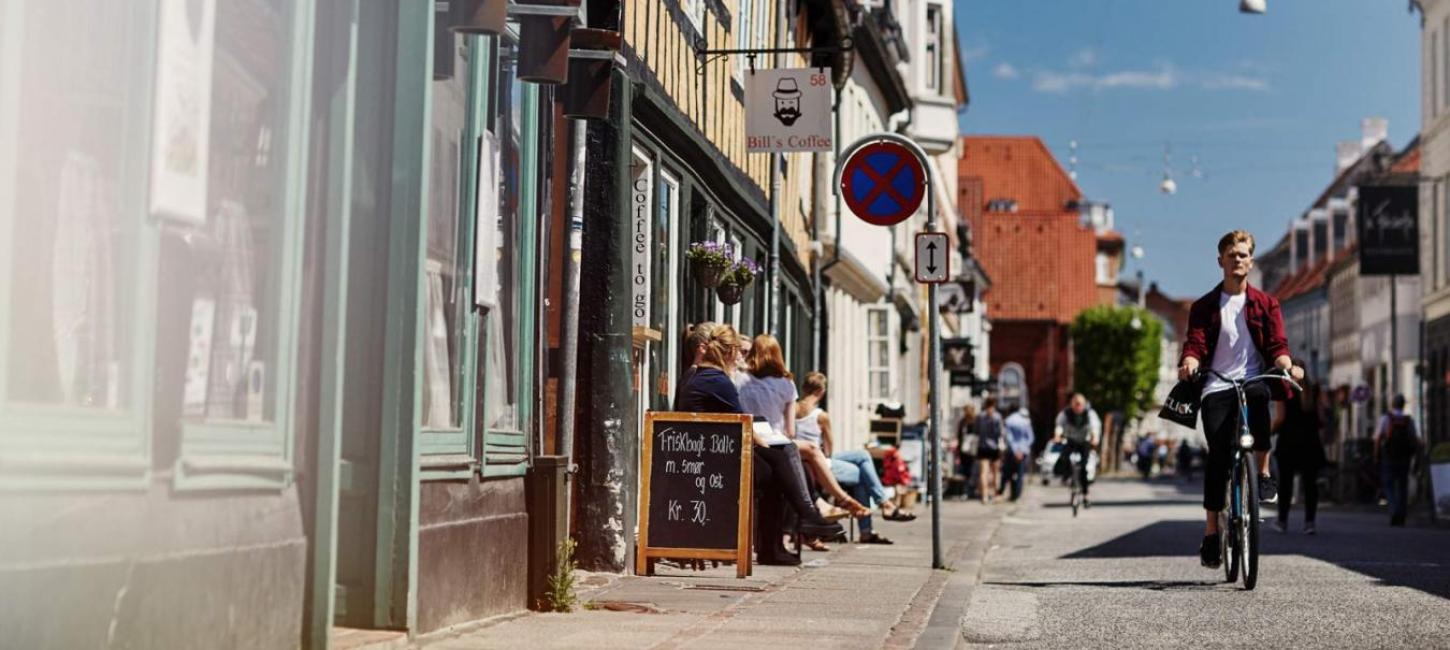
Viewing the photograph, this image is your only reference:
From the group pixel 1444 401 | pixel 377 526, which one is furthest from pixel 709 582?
pixel 1444 401

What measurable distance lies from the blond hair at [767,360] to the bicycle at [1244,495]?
13.2 ft

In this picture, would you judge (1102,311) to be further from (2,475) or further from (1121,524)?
(2,475)

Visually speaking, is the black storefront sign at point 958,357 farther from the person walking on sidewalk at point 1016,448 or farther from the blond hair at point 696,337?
the blond hair at point 696,337

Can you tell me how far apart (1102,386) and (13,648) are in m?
109

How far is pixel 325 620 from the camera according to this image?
7.51 m

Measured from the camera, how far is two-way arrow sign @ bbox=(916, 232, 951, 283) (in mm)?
15523

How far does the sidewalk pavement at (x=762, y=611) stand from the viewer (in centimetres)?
911

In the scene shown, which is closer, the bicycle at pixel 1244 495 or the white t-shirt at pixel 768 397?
the bicycle at pixel 1244 495

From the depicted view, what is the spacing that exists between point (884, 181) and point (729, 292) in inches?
109

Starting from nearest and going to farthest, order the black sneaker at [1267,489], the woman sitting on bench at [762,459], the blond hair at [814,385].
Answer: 1. the black sneaker at [1267,489]
2. the woman sitting on bench at [762,459]
3. the blond hair at [814,385]

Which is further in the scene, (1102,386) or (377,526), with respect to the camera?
(1102,386)

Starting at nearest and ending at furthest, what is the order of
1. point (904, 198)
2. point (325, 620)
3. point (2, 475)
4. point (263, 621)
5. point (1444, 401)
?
point (2, 475), point (263, 621), point (325, 620), point (904, 198), point (1444, 401)

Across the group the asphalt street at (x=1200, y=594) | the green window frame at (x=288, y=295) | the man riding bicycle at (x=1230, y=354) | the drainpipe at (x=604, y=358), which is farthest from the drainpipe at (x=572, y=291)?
the green window frame at (x=288, y=295)

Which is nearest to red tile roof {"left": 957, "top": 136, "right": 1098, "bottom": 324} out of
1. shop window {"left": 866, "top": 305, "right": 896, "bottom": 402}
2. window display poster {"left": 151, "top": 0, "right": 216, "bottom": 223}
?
shop window {"left": 866, "top": 305, "right": 896, "bottom": 402}
